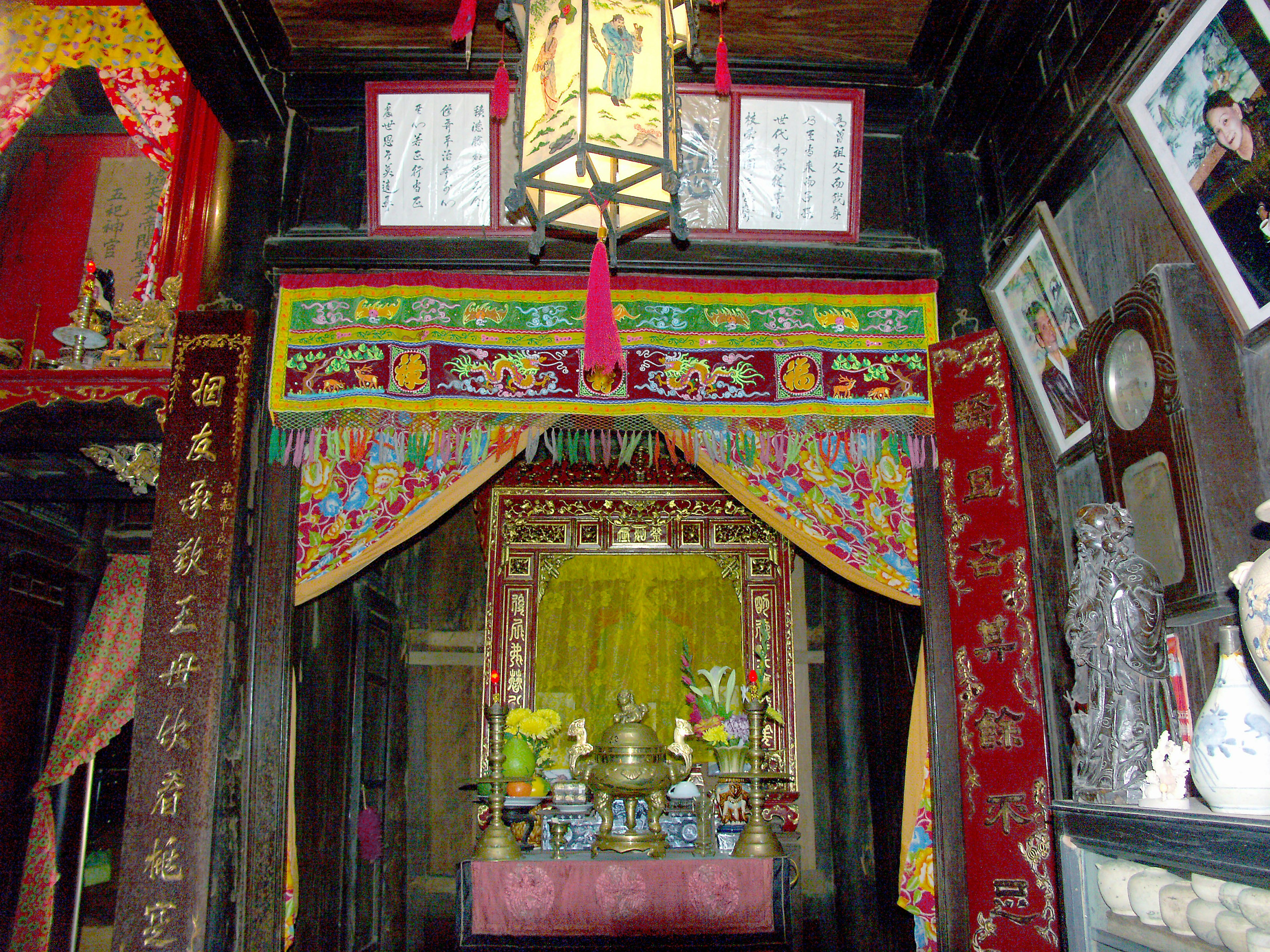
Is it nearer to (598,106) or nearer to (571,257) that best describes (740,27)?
(571,257)

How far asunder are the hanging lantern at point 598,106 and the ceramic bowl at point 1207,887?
164 cm

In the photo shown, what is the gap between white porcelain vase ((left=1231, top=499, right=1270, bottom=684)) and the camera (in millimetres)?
1454

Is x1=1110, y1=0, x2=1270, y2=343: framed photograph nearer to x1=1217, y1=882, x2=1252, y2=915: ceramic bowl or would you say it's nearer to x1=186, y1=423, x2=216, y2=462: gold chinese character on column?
x1=1217, y1=882, x2=1252, y2=915: ceramic bowl

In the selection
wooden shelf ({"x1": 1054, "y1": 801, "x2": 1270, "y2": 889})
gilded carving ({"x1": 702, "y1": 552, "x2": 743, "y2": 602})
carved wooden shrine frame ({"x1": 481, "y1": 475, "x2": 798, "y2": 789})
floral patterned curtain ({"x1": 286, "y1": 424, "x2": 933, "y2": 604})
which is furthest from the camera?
gilded carving ({"x1": 702, "y1": 552, "x2": 743, "y2": 602})

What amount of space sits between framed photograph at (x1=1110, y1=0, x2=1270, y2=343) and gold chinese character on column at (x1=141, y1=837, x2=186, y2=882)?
126 inches

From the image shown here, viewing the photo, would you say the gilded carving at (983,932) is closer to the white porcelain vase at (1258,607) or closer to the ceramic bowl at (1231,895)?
the ceramic bowl at (1231,895)

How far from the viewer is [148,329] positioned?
3855 millimetres

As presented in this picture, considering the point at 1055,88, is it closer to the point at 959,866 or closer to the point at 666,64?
the point at 666,64

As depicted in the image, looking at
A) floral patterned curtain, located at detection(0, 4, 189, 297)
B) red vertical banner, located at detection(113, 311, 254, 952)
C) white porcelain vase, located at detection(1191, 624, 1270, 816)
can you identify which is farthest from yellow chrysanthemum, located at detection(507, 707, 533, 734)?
white porcelain vase, located at detection(1191, 624, 1270, 816)

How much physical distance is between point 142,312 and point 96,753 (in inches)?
101

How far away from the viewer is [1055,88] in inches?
113

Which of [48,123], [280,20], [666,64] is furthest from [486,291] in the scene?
[48,123]

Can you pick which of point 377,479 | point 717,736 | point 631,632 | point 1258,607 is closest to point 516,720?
point 717,736

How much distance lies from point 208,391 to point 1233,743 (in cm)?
317
